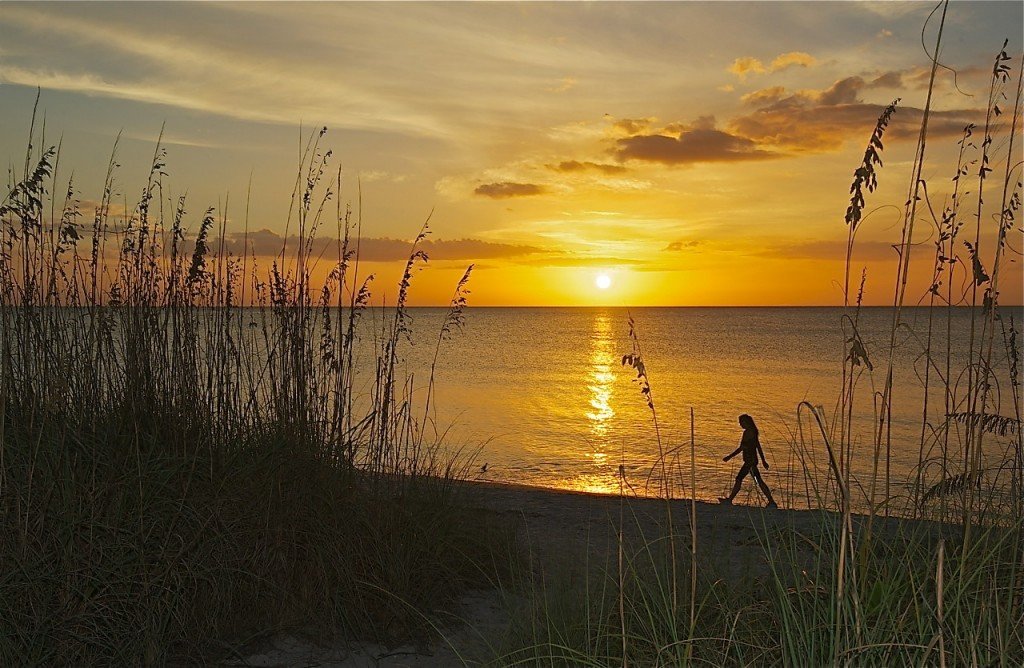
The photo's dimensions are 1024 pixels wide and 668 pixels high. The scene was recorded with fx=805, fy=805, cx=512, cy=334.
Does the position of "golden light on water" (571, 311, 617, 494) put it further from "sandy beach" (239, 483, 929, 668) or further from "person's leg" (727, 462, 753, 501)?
"sandy beach" (239, 483, 929, 668)

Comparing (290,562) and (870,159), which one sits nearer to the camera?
(870,159)

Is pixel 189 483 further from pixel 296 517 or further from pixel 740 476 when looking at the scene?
pixel 740 476

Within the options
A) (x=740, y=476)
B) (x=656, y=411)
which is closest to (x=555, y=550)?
(x=740, y=476)

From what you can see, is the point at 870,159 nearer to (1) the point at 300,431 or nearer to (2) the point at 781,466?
(1) the point at 300,431

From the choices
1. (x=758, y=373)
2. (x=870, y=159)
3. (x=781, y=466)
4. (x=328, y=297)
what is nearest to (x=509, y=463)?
(x=781, y=466)

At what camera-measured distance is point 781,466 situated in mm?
18000

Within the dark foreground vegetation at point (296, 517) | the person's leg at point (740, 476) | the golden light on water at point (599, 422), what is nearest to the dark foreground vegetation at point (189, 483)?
the dark foreground vegetation at point (296, 517)

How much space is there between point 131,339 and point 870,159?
4.64 m

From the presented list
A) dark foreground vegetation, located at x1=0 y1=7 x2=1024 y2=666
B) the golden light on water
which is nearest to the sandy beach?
dark foreground vegetation, located at x1=0 y1=7 x2=1024 y2=666

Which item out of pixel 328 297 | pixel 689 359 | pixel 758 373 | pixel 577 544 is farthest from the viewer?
pixel 689 359

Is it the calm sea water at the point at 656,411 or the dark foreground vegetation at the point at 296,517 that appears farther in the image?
the calm sea water at the point at 656,411

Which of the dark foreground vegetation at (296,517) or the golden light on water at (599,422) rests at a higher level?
the dark foreground vegetation at (296,517)

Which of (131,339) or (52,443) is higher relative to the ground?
(131,339)

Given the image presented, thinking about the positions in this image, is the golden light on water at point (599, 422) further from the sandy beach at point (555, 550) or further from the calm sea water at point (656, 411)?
the sandy beach at point (555, 550)
